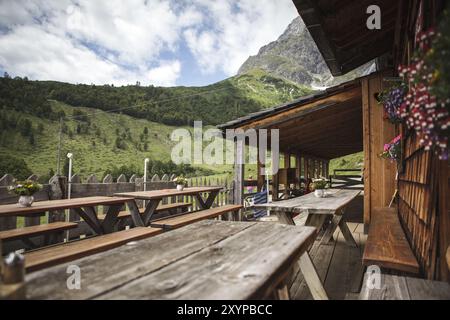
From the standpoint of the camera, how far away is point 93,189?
5.34 m

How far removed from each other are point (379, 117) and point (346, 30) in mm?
1821

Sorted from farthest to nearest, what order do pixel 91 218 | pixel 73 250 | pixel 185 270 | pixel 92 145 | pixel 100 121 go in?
1. pixel 100 121
2. pixel 92 145
3. pixel 91 218
4. pixel 73 250
5. pixel 185 270

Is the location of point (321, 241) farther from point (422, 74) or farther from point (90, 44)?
point (90, 44)

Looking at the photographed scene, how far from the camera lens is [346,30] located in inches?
153

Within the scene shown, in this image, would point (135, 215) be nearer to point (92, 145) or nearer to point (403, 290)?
point (403, 290)

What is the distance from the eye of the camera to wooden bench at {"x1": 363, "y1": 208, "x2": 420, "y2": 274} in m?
1.83

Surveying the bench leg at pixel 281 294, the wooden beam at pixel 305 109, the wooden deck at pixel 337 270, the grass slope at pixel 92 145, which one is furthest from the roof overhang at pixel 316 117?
the grass slope at pixel 92 145

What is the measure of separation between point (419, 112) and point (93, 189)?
17.5 ft

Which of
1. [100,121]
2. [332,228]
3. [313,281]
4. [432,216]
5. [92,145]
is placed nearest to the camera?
[432,216]

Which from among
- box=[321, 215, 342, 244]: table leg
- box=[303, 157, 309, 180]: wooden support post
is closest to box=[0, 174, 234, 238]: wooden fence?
box=[321, 215, 342, 244]: table leg

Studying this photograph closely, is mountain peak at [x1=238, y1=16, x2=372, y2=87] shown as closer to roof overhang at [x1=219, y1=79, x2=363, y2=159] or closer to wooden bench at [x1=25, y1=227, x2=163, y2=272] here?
roof overhang at [x1=219, y1=79, x2=363, y2=159]

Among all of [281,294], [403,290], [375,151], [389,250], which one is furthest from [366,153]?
[281,294]

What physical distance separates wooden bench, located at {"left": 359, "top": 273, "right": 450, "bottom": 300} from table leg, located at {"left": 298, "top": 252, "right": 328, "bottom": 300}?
1.27 ft
